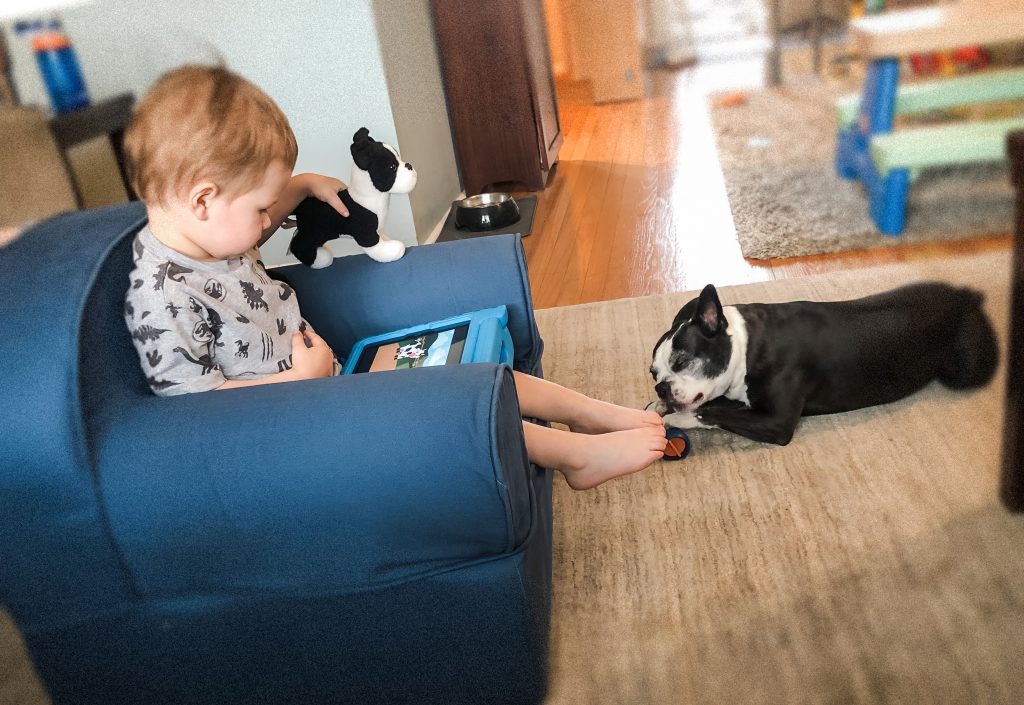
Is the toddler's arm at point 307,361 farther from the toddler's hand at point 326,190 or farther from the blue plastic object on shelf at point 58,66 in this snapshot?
the blue plastic object on shelf at point 58,66

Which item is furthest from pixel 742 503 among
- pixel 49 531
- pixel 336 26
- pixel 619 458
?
pixel 336 26

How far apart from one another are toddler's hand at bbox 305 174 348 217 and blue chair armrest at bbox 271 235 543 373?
9 centimetres

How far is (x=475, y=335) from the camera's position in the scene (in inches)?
42.8

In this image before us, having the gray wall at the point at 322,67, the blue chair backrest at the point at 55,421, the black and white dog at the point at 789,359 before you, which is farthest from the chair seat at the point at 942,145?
the gray wall at the point at 322,67

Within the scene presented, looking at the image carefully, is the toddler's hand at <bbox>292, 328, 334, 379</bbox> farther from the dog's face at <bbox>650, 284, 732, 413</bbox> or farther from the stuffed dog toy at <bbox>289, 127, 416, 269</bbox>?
the dog's face at <bbox>650, 284, 732, 413</bbox>

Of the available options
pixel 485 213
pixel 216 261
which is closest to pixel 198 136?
pixel 216 261

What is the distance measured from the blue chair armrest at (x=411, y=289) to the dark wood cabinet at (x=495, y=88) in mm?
1579

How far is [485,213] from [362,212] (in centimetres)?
117

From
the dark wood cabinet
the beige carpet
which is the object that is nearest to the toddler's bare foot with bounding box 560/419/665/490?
the beige carpet

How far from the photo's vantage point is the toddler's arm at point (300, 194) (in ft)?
4.04

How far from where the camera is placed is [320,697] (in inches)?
34.9

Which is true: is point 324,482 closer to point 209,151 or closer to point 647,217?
point 209,151

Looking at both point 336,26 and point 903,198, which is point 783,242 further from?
point 336,26

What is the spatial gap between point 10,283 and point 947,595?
1070mm
